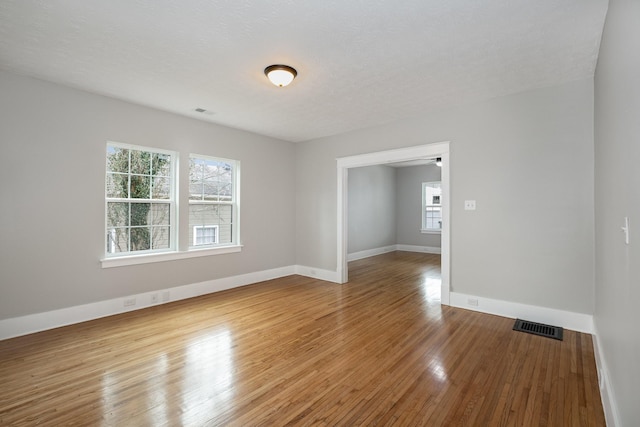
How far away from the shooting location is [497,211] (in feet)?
12.4

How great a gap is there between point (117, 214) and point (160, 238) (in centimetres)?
66

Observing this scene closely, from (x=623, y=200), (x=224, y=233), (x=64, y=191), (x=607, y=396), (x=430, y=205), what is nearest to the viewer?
(x=623, y=200)

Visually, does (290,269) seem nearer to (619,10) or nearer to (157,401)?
(157,401)

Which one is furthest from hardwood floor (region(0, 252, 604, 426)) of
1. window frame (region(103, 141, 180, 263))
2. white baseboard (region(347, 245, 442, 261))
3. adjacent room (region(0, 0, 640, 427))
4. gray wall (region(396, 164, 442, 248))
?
gray wall (region(396, 164, 442, 248))

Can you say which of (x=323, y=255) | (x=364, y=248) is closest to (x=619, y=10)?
(x=323, y=255)

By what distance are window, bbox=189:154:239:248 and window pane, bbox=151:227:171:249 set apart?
35 cm

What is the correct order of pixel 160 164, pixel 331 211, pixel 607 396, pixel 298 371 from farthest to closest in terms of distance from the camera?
pixel 331 211
pixel 160 164
pixel 298 371
pixel 607 396

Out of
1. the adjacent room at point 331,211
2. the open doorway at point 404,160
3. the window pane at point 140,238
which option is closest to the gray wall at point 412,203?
the adjacent room at point 331,211

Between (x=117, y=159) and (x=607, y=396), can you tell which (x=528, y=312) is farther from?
(x=117, y=159)

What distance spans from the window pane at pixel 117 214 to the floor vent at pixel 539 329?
5048 millimetres

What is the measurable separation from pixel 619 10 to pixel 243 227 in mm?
4979

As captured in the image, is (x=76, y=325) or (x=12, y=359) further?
(x=76, y=325)

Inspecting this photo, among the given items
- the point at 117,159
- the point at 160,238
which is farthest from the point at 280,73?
the point at 160,238

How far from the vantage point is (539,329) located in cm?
328
